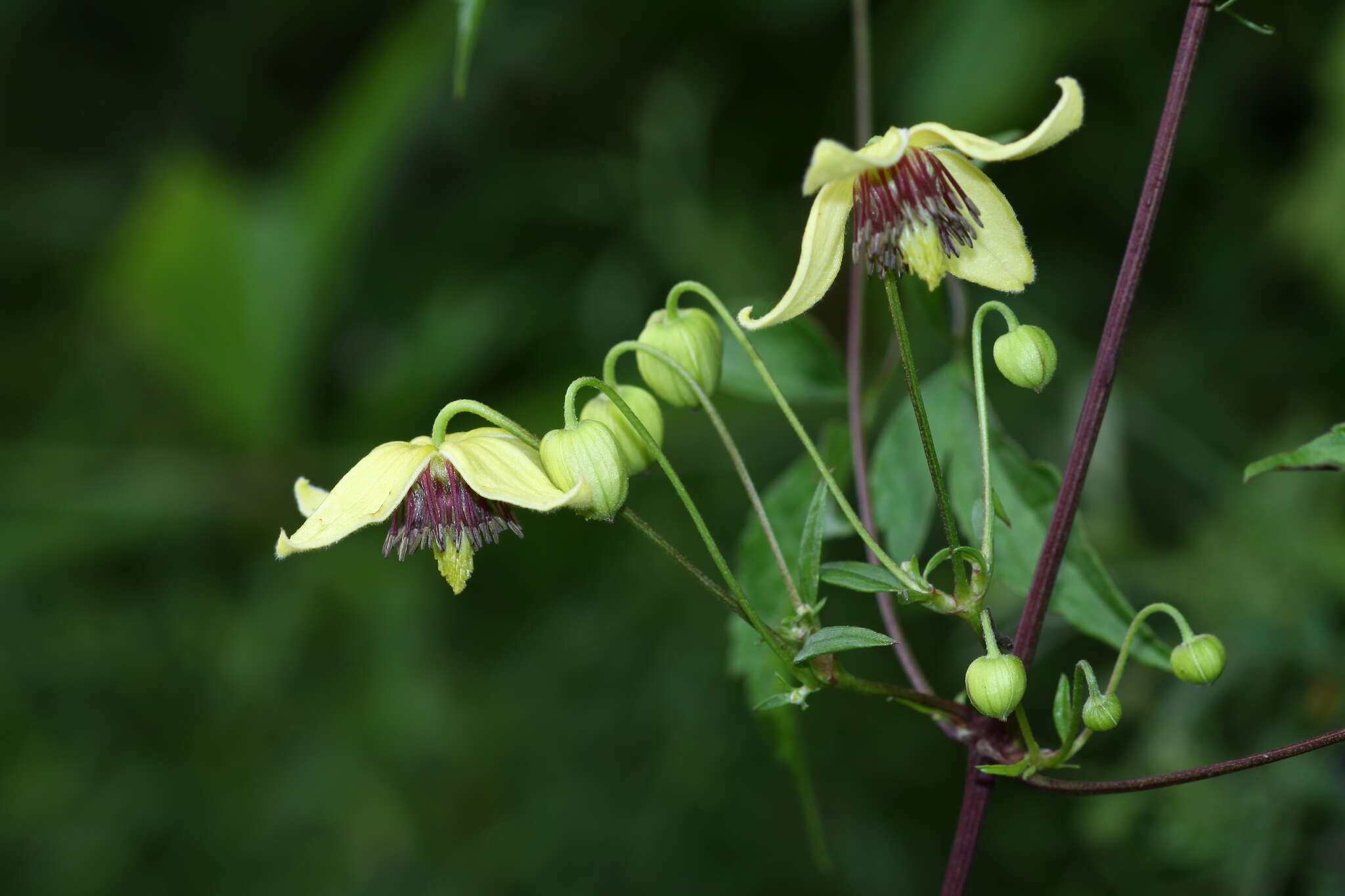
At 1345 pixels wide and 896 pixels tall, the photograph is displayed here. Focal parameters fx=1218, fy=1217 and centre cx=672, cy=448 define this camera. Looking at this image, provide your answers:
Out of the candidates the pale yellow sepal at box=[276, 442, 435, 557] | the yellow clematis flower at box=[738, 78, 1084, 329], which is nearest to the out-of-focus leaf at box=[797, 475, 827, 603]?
the yellow clematis flower at box=[738, 78, 1084, 329]

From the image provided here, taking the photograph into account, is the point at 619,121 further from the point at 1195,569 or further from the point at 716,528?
the point at 1195,569

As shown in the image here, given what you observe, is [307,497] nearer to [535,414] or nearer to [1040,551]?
[1040,551]

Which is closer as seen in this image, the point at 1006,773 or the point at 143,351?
the point at 1006,773

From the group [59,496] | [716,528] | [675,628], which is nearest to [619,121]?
[716,528]

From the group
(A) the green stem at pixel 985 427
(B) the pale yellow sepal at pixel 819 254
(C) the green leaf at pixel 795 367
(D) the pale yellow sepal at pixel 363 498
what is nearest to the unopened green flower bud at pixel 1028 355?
(A) the green stem at pixel 985 427

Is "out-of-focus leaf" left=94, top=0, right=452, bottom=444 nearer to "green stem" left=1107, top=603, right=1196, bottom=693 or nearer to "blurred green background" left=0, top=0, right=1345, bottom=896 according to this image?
"blurred green background" left=0, top=0, right=1345, bottom=896

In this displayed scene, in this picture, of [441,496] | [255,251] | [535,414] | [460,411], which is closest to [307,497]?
[441,496]
